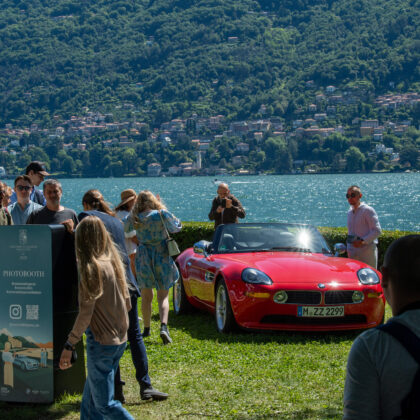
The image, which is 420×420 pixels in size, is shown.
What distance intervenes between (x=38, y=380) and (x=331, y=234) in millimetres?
11420

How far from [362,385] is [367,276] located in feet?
20.8

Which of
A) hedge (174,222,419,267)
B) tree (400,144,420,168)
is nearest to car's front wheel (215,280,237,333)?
hedge (174,222,419,267)

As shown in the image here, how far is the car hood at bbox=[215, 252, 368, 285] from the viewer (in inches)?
322

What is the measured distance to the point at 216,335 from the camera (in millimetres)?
8484

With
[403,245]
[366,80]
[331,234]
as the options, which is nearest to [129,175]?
[366,80]

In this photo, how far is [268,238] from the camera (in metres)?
9.69

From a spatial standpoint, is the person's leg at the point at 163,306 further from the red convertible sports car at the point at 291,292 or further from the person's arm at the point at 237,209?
the person's arm at the point at 237,209

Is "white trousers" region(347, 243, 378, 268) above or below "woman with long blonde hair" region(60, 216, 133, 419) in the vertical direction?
below

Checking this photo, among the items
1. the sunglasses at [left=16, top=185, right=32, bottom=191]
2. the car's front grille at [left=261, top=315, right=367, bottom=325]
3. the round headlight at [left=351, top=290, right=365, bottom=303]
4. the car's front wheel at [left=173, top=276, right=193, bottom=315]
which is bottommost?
the car's front wheel at [left=173, top=276, right=193, bottom=315]

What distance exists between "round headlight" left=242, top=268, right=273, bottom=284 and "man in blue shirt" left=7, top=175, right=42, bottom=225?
2.51 meters

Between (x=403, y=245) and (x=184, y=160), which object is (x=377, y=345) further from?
(x=184, y=160)

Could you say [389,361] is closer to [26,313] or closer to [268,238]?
[26,313]

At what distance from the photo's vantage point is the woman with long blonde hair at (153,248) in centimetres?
779

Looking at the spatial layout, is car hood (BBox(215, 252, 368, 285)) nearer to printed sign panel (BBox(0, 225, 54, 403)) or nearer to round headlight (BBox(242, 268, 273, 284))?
round headlight (BBox(242, 268, 273, 284))
